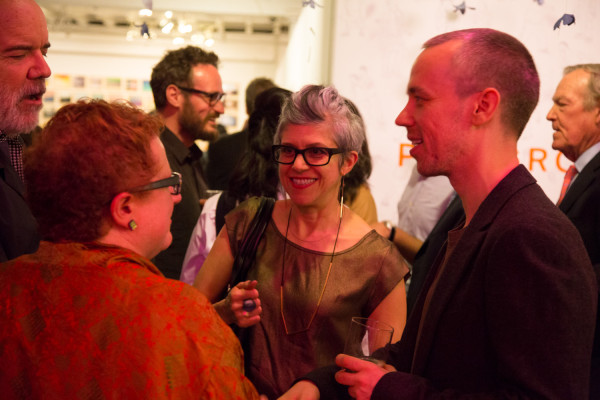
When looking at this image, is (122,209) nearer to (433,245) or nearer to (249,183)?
(249,183)

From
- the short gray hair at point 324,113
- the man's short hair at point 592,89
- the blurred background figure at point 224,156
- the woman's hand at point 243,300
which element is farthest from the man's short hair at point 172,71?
the man's short hair at point 592,89

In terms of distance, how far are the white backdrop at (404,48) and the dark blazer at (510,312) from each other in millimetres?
2824

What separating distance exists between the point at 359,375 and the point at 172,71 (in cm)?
263

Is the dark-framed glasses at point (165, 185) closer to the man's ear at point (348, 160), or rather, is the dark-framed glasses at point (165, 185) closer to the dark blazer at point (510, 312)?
the dark blazer at point (510, 312)

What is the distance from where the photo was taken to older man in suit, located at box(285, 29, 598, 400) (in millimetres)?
1064

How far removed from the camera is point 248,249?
1.97 m

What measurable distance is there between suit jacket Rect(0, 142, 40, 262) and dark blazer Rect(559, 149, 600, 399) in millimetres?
2233

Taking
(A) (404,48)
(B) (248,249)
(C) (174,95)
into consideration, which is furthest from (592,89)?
(C) (174,95)

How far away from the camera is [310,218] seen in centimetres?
203

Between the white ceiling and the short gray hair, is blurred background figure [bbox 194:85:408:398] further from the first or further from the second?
the white ceiling

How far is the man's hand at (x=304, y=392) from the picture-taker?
146 centimetres

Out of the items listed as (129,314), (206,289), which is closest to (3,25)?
(206,289)

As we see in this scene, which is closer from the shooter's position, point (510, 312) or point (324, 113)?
point (510, 312)

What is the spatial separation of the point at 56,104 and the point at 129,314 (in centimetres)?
975
